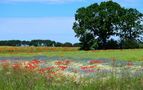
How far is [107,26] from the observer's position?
120375 millimetres

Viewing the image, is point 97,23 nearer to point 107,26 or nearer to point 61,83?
point 107,26

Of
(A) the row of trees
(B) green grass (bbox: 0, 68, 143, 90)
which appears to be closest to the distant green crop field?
(B) green grass (bbox: 0, 68, 143, 90)

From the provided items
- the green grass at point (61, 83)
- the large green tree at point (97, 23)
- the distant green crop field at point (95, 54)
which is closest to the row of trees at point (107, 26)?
the large green tree at point (97, 23)

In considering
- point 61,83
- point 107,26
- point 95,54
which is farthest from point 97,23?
point 61,83

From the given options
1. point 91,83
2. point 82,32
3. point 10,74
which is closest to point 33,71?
point 10,74

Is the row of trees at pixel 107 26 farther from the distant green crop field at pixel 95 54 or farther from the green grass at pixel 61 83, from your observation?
the green grass at pixel 61 83

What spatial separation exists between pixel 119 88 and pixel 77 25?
4259 inches

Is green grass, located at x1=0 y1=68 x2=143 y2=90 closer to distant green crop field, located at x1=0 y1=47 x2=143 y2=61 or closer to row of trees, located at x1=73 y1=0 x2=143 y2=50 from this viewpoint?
distant green crop field, located at x1=0 y1=47 x2=143 y2=61

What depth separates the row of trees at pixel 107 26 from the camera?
118188mm

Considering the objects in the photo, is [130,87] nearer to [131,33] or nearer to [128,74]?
[128,74]

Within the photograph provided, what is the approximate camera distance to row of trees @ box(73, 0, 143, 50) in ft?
388

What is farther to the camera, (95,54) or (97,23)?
(97,23)

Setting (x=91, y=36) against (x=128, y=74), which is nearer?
(x=128, y=74)

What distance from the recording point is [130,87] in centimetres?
1162
